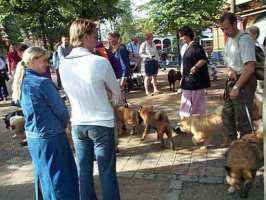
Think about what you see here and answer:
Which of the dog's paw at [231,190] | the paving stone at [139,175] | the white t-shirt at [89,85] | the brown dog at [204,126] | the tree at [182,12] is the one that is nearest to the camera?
the white t-shirt at [89,85]

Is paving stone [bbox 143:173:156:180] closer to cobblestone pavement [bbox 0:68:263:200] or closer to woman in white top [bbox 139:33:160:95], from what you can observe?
cobblestone pavement [bbox 0:68:263:200]

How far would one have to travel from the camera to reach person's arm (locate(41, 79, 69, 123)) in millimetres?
3701

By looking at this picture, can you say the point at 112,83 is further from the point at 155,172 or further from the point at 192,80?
the point at 192,80

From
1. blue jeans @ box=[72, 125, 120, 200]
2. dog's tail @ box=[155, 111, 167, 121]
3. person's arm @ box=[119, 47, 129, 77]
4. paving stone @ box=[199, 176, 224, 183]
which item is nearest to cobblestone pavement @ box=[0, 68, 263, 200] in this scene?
paving stone @ box=[199, 176, 224, 183]

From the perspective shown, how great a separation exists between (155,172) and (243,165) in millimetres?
1592

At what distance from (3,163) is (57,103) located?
3.40m

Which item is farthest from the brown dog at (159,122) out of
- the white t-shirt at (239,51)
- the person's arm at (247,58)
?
the person's arm at (247,58)

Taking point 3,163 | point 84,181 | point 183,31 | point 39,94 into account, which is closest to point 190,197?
point 84,181

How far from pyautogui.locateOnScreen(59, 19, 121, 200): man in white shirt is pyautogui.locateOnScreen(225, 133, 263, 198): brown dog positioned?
4.41ft

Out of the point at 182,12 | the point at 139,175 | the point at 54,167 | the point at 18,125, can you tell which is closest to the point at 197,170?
the point at 139,175

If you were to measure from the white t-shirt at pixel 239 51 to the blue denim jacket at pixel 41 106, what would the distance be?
2.49 metres

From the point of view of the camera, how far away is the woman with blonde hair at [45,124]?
3.73 metres

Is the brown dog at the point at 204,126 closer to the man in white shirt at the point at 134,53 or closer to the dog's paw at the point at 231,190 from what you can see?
the dog's paw at the point at 231,190

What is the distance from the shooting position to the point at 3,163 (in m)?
6.66
